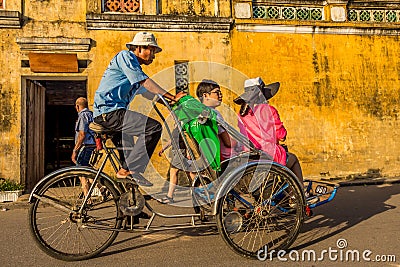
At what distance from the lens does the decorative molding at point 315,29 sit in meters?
9.02

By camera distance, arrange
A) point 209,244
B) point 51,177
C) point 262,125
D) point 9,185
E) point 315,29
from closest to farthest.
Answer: point 51,177 < point 209,244 < point 262,125 < point 9,185 < point 315,29

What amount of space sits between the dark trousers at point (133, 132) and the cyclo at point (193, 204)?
111mm

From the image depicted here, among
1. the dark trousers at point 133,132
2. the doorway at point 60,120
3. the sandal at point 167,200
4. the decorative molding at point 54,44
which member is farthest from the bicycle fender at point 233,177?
the doorway at point 60,120

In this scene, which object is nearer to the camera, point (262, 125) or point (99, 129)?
point (99, 129)

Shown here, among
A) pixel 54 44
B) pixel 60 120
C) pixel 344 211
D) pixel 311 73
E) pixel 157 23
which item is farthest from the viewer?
pixel 60 120

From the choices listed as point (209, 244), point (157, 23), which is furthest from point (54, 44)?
point (209, 244)

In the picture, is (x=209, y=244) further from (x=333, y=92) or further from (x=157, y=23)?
(x=333, y=92)

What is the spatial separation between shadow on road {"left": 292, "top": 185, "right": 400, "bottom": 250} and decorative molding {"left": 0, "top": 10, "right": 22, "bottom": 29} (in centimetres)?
703

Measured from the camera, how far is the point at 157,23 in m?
8.46

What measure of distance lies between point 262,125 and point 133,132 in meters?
1.54

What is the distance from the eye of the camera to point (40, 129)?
8938 millimetres

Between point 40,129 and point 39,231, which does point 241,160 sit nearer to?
point 39,231

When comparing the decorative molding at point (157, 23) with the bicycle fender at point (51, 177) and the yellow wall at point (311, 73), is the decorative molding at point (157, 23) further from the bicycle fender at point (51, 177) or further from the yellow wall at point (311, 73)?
the bicycle fender at point (51, 177)

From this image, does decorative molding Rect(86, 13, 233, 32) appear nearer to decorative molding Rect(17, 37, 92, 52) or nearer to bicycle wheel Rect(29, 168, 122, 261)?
decorative molding Rect(17, 37, 92, 52)
